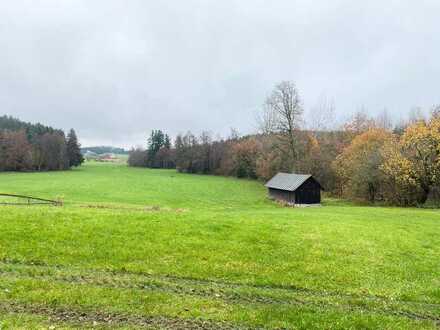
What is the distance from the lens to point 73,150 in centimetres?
14612

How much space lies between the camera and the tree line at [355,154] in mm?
44250

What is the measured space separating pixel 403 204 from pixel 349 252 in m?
38.2

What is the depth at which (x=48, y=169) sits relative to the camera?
135 metres

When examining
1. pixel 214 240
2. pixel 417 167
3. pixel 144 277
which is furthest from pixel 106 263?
pixel 417 167

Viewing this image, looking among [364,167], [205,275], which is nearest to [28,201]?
[205,275]

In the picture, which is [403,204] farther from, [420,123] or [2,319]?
[2,319]

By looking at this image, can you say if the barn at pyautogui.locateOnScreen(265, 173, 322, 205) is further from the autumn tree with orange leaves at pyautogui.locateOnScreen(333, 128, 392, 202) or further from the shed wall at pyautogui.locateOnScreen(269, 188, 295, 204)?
the autumn tree with orange leaves at pyautogui.locateOnScreen(333, 128, 392, 202)

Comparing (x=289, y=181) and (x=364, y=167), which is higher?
(x=364, y=167)

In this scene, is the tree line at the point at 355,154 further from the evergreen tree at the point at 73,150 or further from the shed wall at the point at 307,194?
the evergreen tree at the point at 73,150

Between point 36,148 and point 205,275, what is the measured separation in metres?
141

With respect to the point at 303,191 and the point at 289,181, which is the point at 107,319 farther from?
the point at 289,181

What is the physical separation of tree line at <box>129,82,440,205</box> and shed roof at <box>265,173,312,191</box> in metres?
7.62

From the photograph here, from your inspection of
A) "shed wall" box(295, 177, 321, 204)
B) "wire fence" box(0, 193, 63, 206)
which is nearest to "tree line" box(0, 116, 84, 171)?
"wire fence" box(0, 193, 63, 206)

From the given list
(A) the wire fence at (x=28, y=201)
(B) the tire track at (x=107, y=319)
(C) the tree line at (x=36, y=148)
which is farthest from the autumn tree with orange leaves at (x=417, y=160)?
(C) the tree line at (x=36, y=148)
